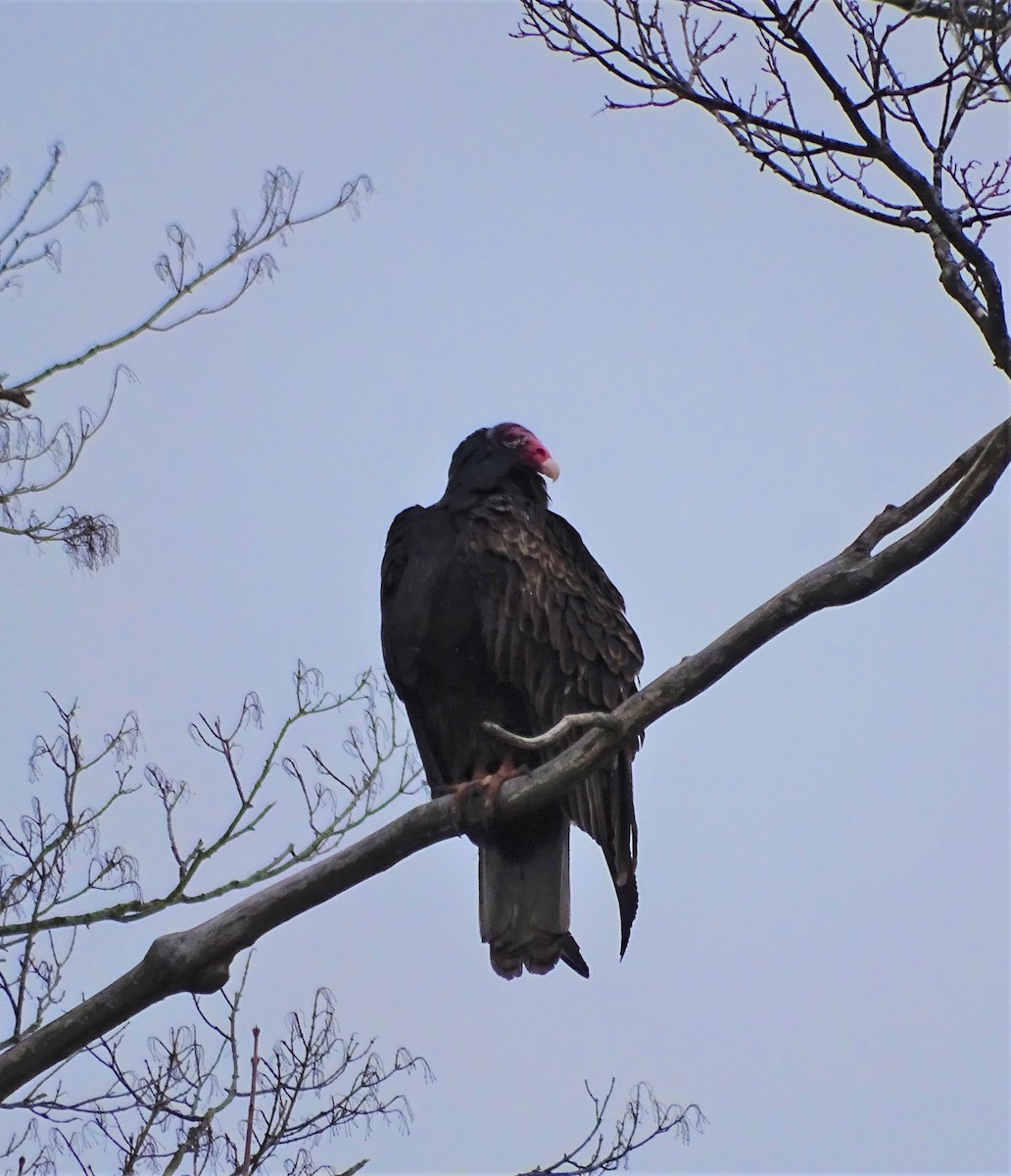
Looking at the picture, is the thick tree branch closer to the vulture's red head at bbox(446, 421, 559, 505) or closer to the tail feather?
the tail feather

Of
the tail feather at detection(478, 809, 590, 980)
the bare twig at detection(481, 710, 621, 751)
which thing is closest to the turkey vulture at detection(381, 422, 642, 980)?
the tail feather at detection(478, 809, 590, 980)

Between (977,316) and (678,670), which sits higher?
(977,316)

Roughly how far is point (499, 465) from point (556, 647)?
65 cm

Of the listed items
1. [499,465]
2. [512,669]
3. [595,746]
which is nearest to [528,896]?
[512,669]

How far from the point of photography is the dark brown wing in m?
3.87

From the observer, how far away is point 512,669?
3.90m

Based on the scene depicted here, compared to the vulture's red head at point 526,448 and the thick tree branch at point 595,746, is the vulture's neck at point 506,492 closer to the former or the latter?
the vulture's red head at point 526,448

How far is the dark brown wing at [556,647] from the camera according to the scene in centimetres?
387

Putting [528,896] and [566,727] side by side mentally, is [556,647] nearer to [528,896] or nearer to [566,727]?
[528,896]

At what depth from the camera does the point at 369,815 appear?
421cm

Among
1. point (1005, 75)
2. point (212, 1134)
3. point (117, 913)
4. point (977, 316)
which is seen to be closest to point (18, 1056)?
point (212, 1134)

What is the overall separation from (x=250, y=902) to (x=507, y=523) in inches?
61.0

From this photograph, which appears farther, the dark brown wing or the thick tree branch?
the dark brown wing

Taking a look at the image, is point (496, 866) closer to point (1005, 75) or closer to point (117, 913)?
point (117, 913)
